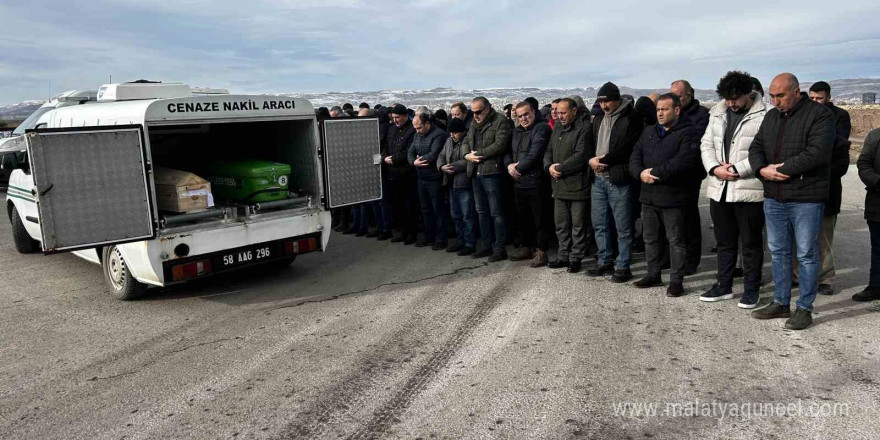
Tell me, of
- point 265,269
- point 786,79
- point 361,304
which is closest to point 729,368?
point 786,79

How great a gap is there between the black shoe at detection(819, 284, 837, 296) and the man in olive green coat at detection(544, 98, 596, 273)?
2.33 m

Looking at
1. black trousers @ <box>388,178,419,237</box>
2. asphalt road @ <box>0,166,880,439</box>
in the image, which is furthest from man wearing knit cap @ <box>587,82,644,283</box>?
black trousers @ <box>388,178,419,237</box>

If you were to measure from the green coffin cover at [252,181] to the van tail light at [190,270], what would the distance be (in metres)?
1.01

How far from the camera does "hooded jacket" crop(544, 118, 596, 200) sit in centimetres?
680

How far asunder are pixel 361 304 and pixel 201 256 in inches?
65.2

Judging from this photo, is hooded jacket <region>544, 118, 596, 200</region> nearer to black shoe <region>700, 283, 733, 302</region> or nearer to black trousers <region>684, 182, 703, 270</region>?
black trousers <region>684, 182, 703, 270</region>

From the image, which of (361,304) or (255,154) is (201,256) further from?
(255,154)

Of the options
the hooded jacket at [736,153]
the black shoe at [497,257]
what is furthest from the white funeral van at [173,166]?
the hooded jacket at [736,153]

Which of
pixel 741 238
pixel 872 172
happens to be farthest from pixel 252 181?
pixel 872 172

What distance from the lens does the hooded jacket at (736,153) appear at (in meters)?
5.38

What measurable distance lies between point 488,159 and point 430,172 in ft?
3.77

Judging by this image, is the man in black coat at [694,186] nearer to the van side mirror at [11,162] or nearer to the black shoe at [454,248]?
the black shoe at [454,248]

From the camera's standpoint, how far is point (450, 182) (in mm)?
8414

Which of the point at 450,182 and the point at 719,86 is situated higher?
the point at 719,86
